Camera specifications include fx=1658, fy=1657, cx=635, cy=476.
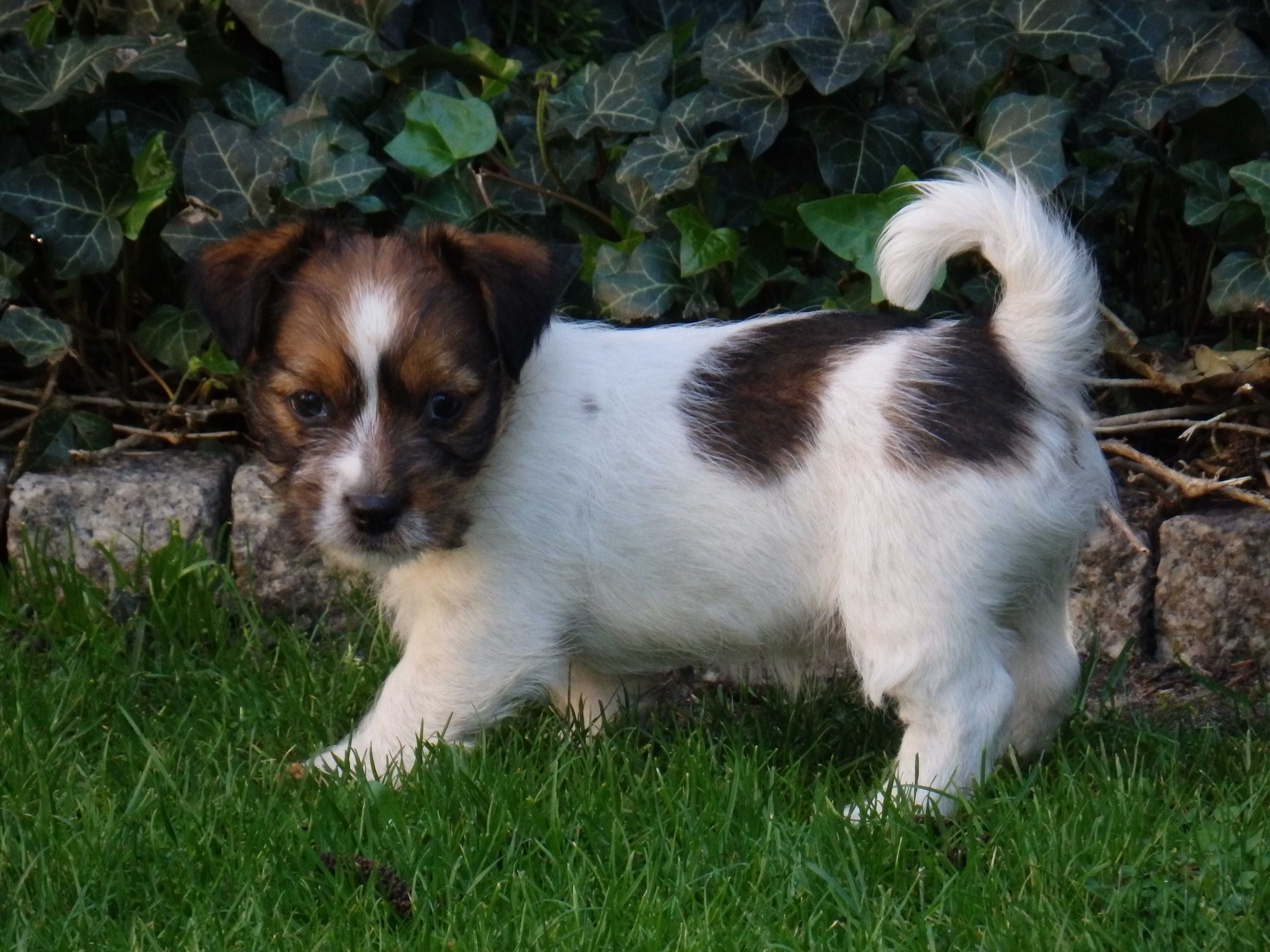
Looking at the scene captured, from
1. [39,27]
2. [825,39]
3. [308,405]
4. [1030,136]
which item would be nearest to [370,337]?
[308,405]

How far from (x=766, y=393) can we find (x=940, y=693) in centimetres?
76

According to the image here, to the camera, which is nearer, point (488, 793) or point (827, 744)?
point (488, 793)

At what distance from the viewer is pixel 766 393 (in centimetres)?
369

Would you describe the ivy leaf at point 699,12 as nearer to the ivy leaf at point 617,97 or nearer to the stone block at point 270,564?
the ivy leaf at point 617,97

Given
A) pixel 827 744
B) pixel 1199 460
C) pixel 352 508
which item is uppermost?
pixel 352 508

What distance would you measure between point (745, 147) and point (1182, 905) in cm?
250

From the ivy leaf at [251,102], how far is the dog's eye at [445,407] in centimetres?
184

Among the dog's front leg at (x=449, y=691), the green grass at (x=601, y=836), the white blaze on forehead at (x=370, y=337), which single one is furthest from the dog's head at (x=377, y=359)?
the green grass at (x=601, y=836)

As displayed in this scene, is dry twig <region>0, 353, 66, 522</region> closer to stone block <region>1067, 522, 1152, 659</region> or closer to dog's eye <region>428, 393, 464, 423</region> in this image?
dog's eye <region>428, 393, 464, 423</region>

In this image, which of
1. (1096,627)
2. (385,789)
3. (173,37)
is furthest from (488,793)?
(173,37)

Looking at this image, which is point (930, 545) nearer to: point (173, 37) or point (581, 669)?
point (581, 669)

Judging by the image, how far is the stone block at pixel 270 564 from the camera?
4789mm

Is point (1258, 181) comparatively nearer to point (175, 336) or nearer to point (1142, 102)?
point (1142, 102)

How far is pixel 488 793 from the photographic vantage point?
349cm
